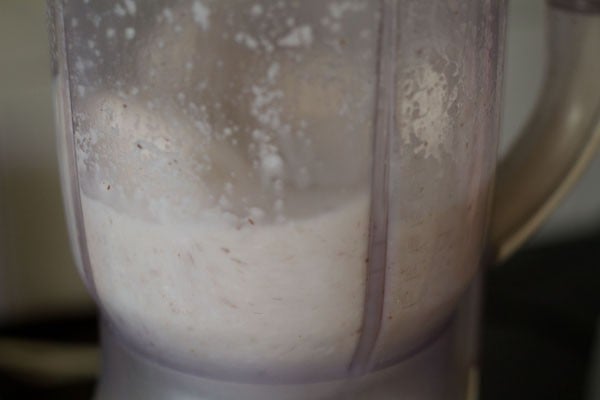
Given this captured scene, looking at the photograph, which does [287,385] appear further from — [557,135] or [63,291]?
[63,291]

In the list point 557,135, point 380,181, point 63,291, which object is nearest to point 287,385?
point 380,181

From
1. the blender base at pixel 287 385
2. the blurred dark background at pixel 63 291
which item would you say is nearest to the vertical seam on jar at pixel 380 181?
the blender base at pixel 287 385

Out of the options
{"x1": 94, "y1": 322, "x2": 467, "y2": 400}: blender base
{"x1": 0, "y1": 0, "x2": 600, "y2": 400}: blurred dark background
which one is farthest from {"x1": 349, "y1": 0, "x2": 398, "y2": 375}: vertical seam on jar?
{"x1": 0, "y1": 0, "x2": 600, "y2": 400}: blurred dark background

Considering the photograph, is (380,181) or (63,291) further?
(63,291)

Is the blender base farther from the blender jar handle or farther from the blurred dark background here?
the blurred dark background

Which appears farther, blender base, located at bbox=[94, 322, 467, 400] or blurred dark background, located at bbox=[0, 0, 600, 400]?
blurred dark background, located at bbox=[0, 0, 600, 400]

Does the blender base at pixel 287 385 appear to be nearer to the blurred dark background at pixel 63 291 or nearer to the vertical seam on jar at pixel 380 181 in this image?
the vertical seam on jar at pixel 380 181
